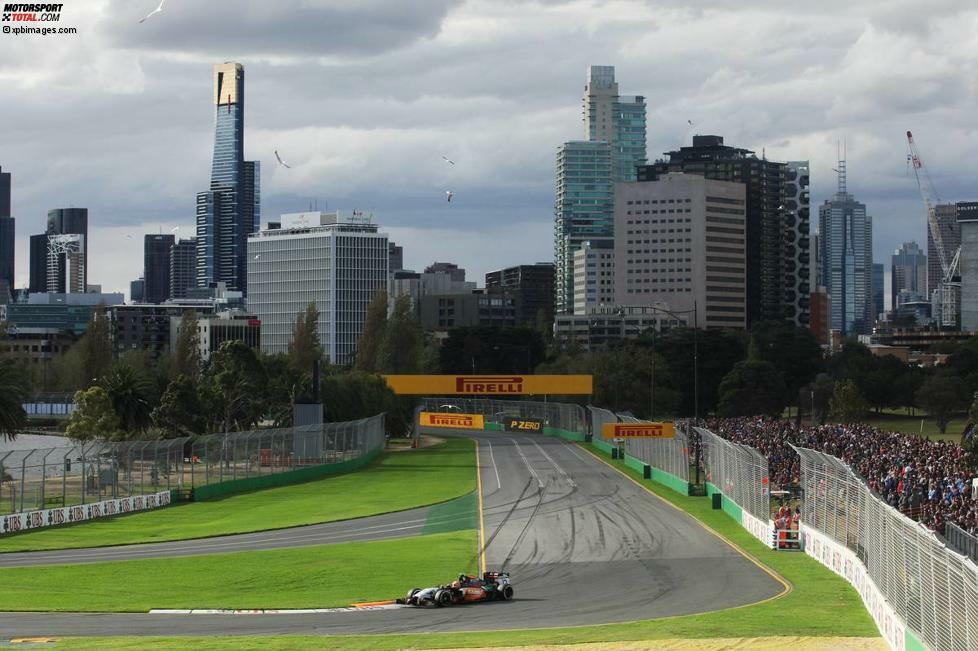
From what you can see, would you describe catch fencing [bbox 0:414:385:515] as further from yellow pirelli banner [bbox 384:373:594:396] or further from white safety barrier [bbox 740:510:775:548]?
white safety barrier [bbox 740:510:775:548]

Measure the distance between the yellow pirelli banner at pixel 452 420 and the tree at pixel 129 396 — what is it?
5351 cm

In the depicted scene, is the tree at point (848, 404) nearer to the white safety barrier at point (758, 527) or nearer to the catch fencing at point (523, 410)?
the catch fencing at point (523, 410)

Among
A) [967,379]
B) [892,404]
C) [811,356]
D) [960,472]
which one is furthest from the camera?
[811,356]

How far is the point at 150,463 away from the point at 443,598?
111 feet

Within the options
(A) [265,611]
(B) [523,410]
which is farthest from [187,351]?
(A) [265,611]

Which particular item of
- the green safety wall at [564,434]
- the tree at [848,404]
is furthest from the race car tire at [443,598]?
the tree at [848,404]

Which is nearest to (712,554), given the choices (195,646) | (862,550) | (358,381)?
(862,550)

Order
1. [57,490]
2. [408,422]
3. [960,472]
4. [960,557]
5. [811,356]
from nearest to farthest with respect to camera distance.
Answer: [960,557], [960,472], [57,490], [408,422], [811,356]

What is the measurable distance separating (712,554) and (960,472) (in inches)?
546

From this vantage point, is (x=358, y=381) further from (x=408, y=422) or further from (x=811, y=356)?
(x=811, y=356)

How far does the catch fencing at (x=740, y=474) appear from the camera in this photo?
159 feet

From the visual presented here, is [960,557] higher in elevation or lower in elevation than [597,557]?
higher

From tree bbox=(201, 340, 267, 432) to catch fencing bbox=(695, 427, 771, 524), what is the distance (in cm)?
5454

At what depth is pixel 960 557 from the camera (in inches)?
827
